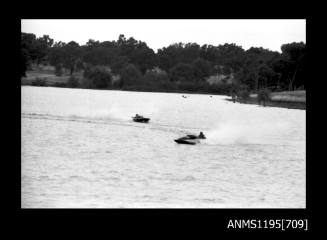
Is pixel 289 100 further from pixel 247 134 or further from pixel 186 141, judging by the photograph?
pixel 186 141

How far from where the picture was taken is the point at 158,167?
3647cm

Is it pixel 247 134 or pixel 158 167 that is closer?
pixel 158 167

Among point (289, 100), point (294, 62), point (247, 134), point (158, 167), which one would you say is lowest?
point (158, 167)

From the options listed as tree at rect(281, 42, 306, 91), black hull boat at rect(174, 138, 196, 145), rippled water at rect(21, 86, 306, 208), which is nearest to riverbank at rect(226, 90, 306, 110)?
tree at rect(281, 42, 306, 91)

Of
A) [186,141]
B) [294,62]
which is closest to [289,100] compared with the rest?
[294,62]

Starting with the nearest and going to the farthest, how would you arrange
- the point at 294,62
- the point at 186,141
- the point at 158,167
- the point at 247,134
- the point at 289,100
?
the point at 158,167
the point at 186,141
the point at 247,134
the point at 289,100
the point at 294,62

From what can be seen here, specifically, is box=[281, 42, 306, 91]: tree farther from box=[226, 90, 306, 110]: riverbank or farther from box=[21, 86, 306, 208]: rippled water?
box=[21, 86, 306, 208]: rippled water

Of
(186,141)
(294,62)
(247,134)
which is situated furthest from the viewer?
(294,62)

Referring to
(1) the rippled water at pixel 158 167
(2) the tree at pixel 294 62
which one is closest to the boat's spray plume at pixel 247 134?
(1) the rippled water at pixel 158 167

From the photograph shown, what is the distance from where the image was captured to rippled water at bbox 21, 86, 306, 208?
25.1m

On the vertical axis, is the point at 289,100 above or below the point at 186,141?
above

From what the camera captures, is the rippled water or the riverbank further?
the riverbank

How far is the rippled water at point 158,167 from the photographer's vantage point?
25.1 metres
